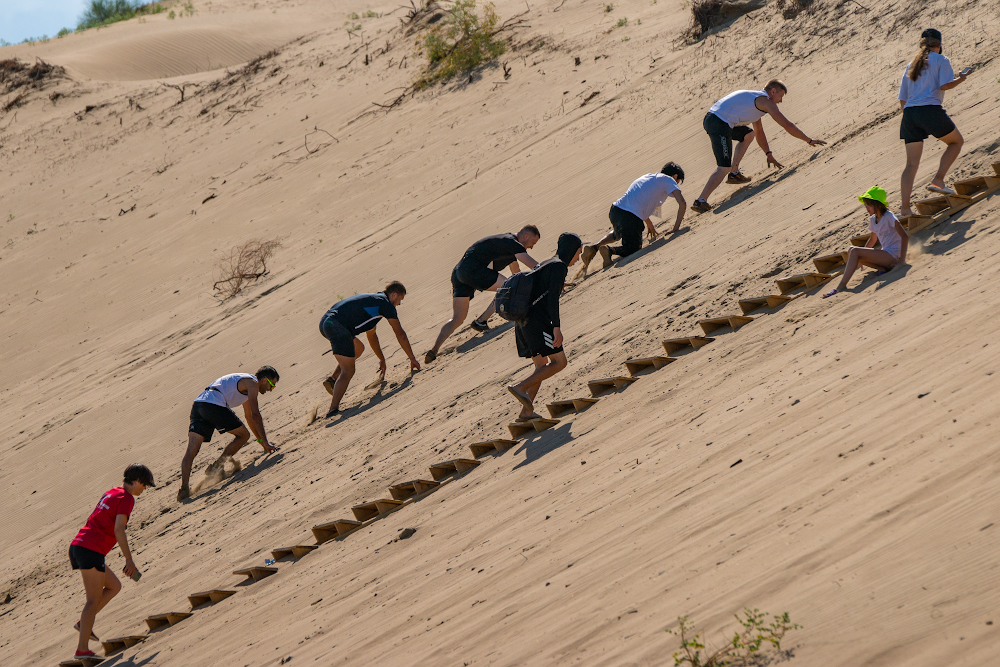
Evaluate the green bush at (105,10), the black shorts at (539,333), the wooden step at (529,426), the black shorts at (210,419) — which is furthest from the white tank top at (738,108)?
the green bush at (105,10)

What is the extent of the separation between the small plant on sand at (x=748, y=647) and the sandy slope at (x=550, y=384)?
69mm

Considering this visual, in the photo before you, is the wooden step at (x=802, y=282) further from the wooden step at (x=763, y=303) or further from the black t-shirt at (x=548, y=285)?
the black t-shirt at (x=548, y=285)

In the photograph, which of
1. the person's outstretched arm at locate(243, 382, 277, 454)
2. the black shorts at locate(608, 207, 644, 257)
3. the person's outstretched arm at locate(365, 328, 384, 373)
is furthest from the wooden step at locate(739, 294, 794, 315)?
the person's outstretched arm at locate(243, 382, 277, 454)

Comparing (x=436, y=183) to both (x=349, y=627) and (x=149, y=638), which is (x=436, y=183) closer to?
(x=149, y=638)

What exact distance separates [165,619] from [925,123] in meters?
6.24

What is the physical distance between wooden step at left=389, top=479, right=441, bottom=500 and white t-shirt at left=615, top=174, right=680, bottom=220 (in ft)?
13.6

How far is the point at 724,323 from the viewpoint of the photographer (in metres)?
6.39

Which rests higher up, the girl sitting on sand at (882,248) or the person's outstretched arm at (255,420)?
the person's outstretched arm at (255,420)

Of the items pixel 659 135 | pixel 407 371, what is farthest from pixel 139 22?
pixel 407 371

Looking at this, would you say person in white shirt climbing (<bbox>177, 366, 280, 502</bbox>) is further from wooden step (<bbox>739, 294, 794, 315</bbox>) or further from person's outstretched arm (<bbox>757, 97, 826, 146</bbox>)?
person's outstretched arm (<bbox>757, 97, 826, 146</bbox>)

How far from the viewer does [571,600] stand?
148 inches

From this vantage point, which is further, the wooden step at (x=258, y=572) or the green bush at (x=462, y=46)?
the green bush at (x=462, y=46)

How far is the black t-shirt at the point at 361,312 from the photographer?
8898 millimetres

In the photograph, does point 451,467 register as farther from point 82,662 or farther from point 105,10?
point 105,10
